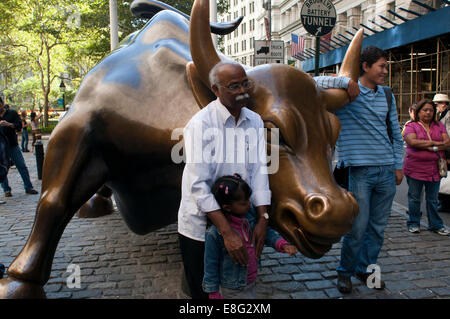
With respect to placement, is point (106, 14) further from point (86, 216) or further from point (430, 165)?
point (430, 165)

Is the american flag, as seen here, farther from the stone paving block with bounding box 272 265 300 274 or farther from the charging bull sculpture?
the charging bull sculpture

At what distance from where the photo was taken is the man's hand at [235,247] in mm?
2170

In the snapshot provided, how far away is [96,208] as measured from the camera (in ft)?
21.2

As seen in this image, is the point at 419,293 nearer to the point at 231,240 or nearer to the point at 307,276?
the point at 307,276

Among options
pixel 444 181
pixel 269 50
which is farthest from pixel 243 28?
pixel 444 181

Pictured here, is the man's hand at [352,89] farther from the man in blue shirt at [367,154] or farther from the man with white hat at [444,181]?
the man with white hat at [444,181]

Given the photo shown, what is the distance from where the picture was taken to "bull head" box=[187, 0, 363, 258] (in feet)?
7.95

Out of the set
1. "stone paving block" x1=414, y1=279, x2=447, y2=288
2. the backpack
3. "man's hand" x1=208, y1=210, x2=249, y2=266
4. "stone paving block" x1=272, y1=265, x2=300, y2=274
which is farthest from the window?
"man's hand" x1=208, y1=210, x2=249, y2=266

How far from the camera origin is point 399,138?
151 inches

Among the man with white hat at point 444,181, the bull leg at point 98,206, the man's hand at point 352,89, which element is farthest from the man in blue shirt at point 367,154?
the bull leg at point 98,206

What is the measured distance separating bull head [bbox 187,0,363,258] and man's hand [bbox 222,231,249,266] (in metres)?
0.46

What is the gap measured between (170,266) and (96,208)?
8.56ft
